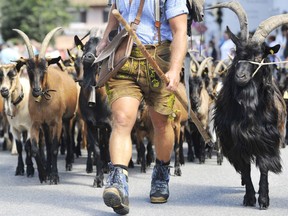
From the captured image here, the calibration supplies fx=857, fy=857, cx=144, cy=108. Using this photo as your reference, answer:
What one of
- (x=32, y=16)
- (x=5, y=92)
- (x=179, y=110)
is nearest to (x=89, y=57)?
(x=179, y=110)

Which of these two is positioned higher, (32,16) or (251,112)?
(32,16)

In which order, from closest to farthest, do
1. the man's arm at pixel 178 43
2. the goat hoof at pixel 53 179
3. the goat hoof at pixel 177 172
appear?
1. the man's arm at pixel 178 43
2. the goat hoof at pixel 53 179
3. the goat hoof at pixel 177 172

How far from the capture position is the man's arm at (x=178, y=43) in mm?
8547

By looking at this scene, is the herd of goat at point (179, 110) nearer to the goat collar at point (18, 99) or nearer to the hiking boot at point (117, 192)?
the goat collar at point (18, 99)

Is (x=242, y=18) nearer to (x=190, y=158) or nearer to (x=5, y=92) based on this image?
(x=5, y=92)

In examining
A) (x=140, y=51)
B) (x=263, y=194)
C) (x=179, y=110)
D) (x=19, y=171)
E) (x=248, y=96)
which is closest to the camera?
(x=140, y=51)

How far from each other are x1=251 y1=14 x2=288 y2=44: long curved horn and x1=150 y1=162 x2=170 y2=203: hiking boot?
1719 millimetres

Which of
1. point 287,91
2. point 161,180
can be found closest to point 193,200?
point 161,180

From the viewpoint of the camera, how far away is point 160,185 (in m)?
9.21

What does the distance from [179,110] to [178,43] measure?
358cm

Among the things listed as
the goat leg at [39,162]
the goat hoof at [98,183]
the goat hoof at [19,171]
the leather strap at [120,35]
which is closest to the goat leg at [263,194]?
the leather strap at [120,35]

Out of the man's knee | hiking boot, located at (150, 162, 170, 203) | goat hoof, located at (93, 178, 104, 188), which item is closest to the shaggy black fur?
hiking boot, located at (150, 162, 170, 203)

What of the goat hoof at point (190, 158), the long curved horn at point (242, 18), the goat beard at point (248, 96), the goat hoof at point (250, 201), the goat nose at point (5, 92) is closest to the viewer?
the goat hoof at point (250, 201)

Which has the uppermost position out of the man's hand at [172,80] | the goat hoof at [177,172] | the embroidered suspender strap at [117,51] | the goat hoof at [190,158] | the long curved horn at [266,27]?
Result: the long curved horn at [266,27]
